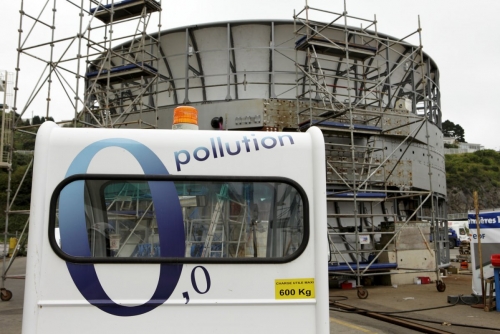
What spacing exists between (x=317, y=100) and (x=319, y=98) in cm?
40

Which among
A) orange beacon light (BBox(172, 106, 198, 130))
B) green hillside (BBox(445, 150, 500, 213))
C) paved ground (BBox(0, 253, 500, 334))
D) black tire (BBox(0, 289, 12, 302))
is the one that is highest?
green hillside (BBox(445, 150, 500, 213))

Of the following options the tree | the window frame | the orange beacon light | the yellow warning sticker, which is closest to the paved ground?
the yellow warning sticker

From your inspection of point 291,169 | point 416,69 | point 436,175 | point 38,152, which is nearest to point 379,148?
point 436,175

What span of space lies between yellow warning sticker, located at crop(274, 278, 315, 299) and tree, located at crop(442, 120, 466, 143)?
453 ft

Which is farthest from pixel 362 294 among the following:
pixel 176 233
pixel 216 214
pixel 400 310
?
pixel 176 233

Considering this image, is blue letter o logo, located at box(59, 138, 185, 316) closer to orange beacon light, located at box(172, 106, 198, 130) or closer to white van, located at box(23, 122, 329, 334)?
white van, located at box(23, 122, 329, 334)

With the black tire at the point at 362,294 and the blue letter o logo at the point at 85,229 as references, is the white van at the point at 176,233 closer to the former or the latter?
the blue letter o logo at the point at 85,229

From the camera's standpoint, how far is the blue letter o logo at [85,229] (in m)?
3.20

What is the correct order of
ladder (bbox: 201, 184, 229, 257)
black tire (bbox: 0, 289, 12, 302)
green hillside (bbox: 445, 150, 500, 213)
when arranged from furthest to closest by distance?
green hillside (bbox: 445, 150, 500, 213) → black tire (bbox: 0, 289, 12, 302) → ladder (bbox: 201, 184, 229, 257)

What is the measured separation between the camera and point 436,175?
54.1 ft

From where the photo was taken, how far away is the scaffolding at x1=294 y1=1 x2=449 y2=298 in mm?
12797

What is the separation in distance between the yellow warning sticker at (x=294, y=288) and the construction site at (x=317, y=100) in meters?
9.16

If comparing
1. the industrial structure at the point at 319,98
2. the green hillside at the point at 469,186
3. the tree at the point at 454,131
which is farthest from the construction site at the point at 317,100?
the tree at the point at 454,131

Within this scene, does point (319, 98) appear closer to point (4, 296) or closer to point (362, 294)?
point (362, 294)
